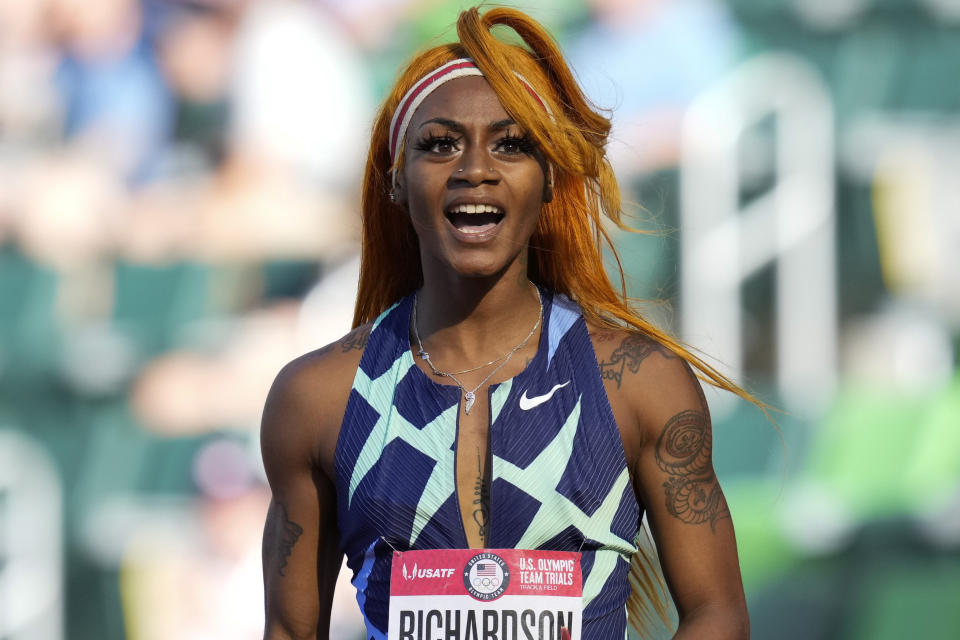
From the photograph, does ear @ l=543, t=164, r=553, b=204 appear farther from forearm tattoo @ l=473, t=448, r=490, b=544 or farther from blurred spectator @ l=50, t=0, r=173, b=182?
blurred spectator @ l=50, t=0, r=173, b=182

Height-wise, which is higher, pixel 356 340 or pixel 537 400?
pixel 356 340

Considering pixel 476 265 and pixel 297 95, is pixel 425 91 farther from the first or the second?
pixel 297 95

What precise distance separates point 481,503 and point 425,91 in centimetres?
79

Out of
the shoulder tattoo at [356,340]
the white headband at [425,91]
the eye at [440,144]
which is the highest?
the white headband at [425,91]

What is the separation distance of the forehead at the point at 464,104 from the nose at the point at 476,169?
0.22 feet

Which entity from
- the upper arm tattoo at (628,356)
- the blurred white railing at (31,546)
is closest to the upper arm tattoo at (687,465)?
the upper arm tattoo at (628,356)

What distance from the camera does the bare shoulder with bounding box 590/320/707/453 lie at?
2420 mm

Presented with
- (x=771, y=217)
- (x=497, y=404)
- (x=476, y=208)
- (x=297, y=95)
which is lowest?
(x=497, y=404)

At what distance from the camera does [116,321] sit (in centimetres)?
573

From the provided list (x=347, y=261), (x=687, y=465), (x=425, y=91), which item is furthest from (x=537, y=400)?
(x=347, y=261)

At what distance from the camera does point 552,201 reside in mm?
2768

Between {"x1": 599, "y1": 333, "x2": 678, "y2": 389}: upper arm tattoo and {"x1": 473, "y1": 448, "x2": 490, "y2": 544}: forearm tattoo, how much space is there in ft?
0.94

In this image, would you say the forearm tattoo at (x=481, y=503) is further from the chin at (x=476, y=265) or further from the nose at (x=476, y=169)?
the nose at (x=476, y=169)

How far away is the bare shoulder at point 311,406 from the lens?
8.36ft
